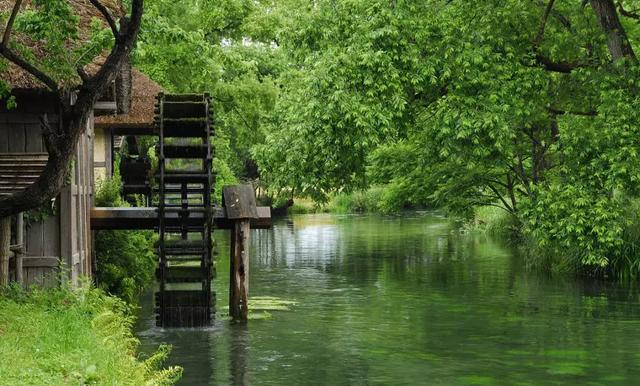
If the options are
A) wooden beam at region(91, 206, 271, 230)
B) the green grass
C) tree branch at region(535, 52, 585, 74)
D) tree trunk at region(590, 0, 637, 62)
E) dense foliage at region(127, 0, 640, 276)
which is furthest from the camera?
the green grass

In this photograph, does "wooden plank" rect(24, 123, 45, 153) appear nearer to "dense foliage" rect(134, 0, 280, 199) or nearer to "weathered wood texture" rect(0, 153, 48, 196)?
"weathered wood texture" rect(0, 153, 48, 196)

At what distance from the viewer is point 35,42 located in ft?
49.0

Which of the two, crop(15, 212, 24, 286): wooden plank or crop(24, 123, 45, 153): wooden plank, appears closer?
crop(15, 212, 24, 286): wooden plank

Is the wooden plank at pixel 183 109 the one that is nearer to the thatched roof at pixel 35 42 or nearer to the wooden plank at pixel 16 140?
the thatched roof at pixel 35 42

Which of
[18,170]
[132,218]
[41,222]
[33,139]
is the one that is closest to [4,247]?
[18,170]

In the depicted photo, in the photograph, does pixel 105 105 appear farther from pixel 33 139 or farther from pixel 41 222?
pixel 41 222

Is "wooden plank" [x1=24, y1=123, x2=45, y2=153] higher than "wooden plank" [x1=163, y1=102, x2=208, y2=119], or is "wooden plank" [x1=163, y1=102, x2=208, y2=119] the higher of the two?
"wooden plank" [x1=163, y1=102, x2=208, y2=119]

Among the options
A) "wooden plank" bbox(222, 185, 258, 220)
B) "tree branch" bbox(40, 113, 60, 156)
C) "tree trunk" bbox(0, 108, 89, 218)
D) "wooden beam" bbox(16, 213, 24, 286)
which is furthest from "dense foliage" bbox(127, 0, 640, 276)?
"tree branch" bbox(40, 113, 60, 156)

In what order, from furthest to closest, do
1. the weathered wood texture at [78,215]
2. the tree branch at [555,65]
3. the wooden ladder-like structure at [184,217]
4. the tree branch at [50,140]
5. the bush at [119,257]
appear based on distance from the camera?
the tree branch at [555,65], the bush at [119,257], the wooden ladder-like structure at [184,217], the weathered wood texture at [78,215], the tree branch at [50,140]

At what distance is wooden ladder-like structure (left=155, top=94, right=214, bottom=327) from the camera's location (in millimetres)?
19062

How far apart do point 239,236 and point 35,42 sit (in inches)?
229

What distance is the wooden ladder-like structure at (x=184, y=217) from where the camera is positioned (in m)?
19.1

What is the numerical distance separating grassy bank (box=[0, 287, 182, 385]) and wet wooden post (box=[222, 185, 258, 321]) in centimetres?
440

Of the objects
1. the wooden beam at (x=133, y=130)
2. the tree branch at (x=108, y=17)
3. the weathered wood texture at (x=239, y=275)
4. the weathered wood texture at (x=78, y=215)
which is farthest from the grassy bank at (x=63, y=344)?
the wooden beam at (x=133, y=130)
